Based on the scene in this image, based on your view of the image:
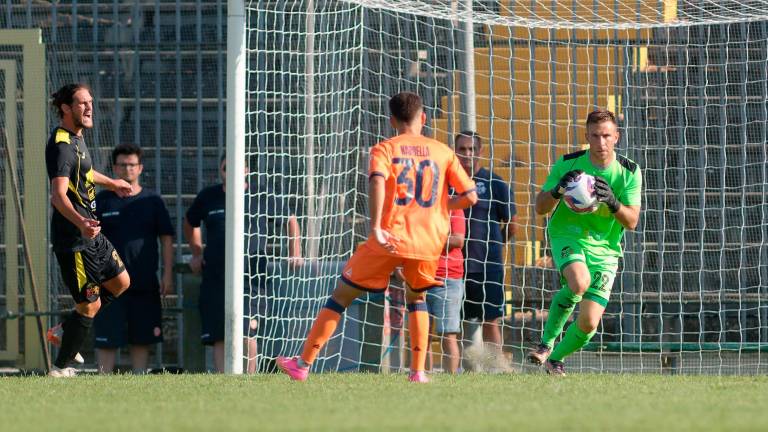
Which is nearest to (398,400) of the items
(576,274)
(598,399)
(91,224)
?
(598,399)

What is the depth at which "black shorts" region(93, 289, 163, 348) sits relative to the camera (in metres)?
10.4

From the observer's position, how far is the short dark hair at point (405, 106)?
771 cm

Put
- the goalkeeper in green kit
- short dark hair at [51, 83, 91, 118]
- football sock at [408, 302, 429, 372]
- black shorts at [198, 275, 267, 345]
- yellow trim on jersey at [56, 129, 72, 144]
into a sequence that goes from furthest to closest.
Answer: black shorts at [198, 275, 267, 345] → short dark hair at [51, 83, 91, 118] → yellow trim on jersey at [56, 129, 72, 144] → the goalkeeper in green kit → football sock at [408, 302, 429, 372]

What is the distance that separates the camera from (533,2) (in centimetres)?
1130

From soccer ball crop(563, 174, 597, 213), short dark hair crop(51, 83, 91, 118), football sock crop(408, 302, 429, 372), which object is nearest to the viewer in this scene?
football sock crop(408, 302, 429, 372)

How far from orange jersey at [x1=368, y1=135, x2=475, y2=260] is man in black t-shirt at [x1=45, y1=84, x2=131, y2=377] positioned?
2.09m

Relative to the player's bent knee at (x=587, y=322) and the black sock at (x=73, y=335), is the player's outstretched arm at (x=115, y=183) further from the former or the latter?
the player's bent knee at (x=587, y=322)

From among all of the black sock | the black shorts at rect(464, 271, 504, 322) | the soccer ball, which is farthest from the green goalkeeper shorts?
the black sock

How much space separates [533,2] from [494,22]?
1080 mm

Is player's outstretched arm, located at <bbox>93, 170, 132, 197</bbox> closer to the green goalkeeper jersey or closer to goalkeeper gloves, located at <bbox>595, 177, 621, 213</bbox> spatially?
the green goalkeeper jersey

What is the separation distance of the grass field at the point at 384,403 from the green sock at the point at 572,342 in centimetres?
19

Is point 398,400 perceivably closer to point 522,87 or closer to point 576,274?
point 576,274

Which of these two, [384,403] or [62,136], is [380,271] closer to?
[384,403]

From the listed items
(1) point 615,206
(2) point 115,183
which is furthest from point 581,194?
(2) point 115,183
